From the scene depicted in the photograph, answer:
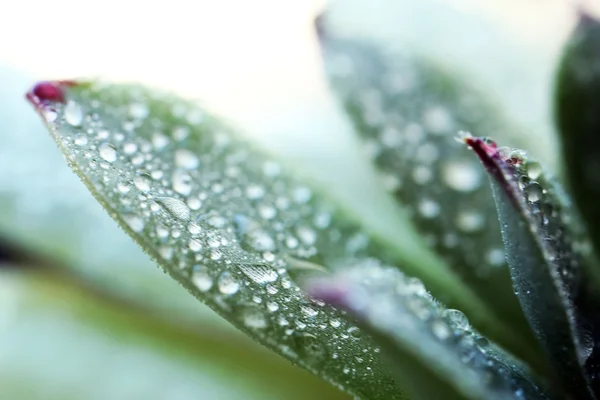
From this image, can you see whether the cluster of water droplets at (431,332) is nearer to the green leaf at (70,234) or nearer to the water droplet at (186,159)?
the water droplet at (186,159)

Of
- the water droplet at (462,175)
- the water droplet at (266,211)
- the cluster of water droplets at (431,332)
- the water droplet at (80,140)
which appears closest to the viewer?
the cluster of water droplets at (431,332)

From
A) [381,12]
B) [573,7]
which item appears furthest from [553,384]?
[381,12]

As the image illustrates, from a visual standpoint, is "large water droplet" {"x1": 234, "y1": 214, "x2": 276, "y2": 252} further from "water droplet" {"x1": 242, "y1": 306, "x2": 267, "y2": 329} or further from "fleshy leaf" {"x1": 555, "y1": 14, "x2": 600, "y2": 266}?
"fleshy leaf" {"x1": 555, "y1": 14, "x2": 600, "y2": 266}

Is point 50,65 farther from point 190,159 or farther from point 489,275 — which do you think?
point 489,275

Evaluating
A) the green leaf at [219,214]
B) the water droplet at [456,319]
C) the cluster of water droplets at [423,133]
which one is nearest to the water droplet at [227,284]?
the green leaf at [219,214]

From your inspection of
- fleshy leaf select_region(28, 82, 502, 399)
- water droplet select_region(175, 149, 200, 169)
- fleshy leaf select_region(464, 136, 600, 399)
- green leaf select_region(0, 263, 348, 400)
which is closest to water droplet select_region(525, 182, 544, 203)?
fleshy leaf select_region(464, 136, 600, 399)

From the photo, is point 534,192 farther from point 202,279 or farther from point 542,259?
point 202,279
